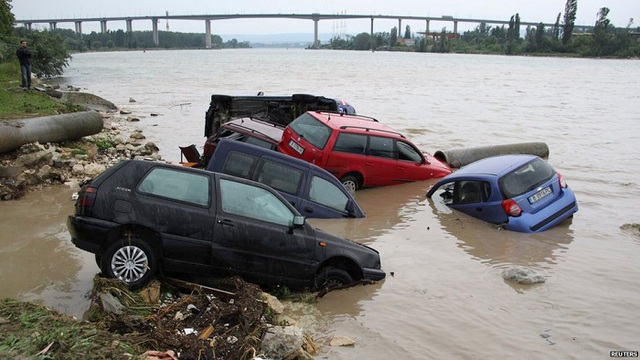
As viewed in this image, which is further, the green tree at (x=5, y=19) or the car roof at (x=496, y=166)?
the green tree at (x=5, y=19)

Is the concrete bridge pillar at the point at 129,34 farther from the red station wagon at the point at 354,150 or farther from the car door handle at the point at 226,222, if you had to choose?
the car door handle at the point at 226,222

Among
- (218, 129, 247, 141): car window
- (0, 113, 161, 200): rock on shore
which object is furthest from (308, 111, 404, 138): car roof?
(0, 113, 161, 200): rock on shore

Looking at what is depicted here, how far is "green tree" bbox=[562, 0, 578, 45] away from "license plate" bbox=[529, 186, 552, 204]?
146714 millimetres

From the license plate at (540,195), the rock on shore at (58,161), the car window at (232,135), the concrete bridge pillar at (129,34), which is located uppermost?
the concrete bridge pillar at (129,34)

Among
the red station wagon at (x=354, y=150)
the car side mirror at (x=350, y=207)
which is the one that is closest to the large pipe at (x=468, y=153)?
the red station wagon at (x=354, y=150)

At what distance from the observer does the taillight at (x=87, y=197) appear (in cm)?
657

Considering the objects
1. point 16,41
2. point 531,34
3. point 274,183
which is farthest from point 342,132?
point 531,34

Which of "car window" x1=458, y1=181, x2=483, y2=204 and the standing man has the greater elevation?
the standing man

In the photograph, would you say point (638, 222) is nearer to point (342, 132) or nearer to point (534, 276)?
point (534, 276)

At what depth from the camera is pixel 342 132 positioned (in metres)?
13.0

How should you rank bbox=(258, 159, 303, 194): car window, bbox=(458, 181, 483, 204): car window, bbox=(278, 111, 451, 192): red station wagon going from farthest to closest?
1. bbox=(278, 111, 451, 192): red station wagon
2. bbox=(458, 181, 483, 204): car window
3. bbox=(258, 159, 303, 194): car window

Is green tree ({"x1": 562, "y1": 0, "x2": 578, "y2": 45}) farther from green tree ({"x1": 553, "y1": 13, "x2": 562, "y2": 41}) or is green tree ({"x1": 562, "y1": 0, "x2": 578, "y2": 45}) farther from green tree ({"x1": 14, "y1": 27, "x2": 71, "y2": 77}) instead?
green tree ({"x1": 14, "y1": 27, "x2": 71, "y2": 77})

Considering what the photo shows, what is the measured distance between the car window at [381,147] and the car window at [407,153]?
24 cm

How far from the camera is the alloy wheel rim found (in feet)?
21.4
